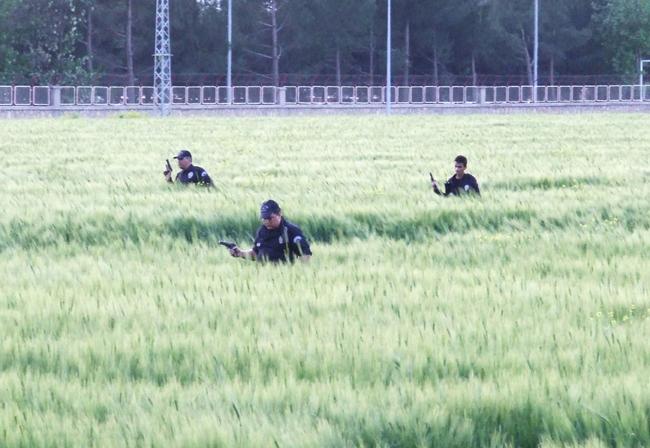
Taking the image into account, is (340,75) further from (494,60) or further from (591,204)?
(591,204)

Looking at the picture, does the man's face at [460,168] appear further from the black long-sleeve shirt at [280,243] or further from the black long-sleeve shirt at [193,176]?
the black long-sleeve shirt at [280,243]

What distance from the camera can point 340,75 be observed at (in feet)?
307

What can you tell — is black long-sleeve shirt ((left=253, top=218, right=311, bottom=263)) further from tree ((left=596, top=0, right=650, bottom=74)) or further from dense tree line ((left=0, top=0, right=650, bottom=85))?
tree ((left=596, top=0, right=650, bottom=74))

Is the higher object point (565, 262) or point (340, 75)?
point (340, 75)

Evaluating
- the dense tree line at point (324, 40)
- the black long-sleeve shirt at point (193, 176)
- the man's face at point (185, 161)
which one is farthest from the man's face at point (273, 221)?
the dense tree line at point (324, 40)

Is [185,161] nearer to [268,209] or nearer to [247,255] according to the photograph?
[247,255]

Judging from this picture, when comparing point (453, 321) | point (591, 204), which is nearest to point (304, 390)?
point (453, 321)

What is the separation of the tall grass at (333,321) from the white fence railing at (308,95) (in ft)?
174

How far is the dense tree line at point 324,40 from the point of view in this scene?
84.9m

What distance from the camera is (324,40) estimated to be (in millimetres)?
93000

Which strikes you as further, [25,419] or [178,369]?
[178,369]

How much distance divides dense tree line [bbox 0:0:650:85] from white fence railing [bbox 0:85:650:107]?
26.2 ft

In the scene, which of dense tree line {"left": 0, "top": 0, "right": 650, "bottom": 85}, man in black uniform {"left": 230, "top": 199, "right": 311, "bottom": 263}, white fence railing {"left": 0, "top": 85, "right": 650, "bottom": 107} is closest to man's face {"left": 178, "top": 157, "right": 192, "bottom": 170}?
man in black uniform {"left": 230, "top": 199, "right": 311, "bottom": 263}

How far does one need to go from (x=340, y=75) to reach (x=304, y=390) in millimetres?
88553
